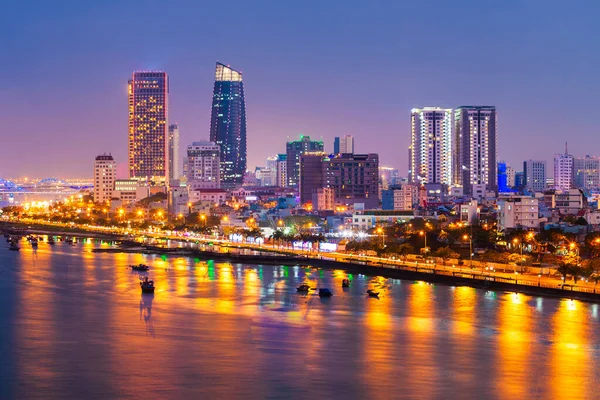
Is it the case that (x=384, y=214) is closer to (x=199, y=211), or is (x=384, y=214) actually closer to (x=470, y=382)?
(x=199, y=211)

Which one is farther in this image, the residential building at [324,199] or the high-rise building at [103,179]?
the high-rise building at [103,179]

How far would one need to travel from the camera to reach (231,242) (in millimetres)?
44875

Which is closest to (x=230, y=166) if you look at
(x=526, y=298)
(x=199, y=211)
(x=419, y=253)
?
(x=199, y=211)

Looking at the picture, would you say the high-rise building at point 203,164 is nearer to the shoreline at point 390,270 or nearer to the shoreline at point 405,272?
the shoreline at point 390,270

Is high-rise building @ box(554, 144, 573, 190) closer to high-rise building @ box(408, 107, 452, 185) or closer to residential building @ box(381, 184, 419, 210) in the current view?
high-rise building @ box(408, 107, 452, 185)

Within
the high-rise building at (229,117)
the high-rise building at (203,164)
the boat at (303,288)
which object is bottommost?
the boat at (303,288)

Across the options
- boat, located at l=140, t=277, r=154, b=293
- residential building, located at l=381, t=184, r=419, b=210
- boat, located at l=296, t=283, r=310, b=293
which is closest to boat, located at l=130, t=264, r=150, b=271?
boat, located at l=140, t=277, r=154, b=293

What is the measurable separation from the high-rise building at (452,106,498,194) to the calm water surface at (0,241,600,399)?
69449 mm

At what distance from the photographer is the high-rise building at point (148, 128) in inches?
4259

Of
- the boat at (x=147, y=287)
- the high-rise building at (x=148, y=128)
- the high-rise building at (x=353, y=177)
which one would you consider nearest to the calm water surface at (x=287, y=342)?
the boat at (x=147, y=287)

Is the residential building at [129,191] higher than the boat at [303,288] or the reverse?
higher

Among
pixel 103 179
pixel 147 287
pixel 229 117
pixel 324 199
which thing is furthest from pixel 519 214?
pixel 229 117

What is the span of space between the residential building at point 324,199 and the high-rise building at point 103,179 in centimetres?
2479

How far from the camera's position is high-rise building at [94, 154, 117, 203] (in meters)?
85.7
